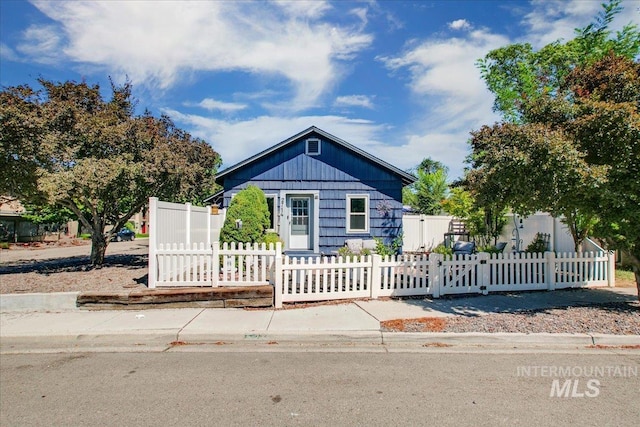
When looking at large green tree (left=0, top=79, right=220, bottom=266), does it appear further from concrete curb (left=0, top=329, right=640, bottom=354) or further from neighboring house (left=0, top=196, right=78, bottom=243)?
neighboring house (left=0, top=196, right=78, bottom=243)

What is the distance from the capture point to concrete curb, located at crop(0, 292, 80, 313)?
733cm

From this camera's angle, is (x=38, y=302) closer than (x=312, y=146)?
Yes

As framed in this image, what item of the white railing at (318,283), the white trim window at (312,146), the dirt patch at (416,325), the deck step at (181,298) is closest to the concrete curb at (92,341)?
the deck step at (181,298)

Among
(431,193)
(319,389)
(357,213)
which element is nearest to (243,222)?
(357,213)

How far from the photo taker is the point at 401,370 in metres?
4.66

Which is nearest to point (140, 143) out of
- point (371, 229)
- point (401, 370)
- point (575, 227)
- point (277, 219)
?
point (277, 219)

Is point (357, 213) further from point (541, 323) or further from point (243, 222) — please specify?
point (541, 323)

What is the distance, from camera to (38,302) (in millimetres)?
7340

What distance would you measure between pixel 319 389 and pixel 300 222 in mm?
10358

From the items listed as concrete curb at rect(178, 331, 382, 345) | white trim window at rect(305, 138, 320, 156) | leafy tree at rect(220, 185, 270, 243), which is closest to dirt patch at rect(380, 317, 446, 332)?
concrete curb at rect(178, 331, 382, 345)

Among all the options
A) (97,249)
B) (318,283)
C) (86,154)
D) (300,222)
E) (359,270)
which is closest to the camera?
(318,283)

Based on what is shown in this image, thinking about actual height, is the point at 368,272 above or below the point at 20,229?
below

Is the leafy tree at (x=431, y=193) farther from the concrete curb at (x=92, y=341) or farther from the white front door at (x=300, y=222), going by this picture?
the concrete curb at (x=92, y=341)

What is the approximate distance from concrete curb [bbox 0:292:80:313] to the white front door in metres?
7.87
